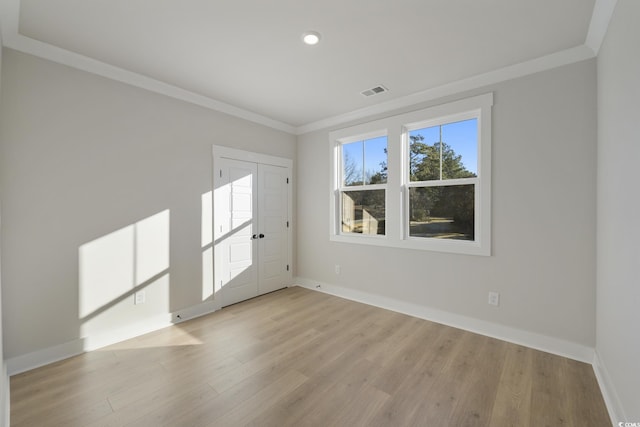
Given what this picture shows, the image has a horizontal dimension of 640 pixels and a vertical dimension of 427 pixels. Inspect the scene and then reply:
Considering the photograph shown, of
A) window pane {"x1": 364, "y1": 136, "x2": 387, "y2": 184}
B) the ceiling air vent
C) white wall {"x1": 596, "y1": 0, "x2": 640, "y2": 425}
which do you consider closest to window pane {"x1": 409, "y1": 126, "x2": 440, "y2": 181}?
window pane {"x1": 364, "y1": 136, "x2": 387, "y2": 184}

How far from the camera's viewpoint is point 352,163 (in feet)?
14.0

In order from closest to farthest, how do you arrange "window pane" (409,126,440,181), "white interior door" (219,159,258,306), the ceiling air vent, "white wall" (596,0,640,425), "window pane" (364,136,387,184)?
"white wall" (596,0,640,425)
the ceiling air vent
"window pane" (409,126,440,181)
"white interior door" (219,159,258,306)
"window pane" (364,136,387,184)

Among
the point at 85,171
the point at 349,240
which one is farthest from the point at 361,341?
the point at 85,171

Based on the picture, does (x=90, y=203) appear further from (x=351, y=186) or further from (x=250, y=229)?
(x=351, y=186)

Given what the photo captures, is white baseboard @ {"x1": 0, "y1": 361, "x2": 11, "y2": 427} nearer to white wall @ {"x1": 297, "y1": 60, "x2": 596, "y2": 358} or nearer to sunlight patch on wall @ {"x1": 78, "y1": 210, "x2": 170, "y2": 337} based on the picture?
sunlight patch on wall @ {"x1": 78, "y1": 210, "x2": 170, "y2": 337}

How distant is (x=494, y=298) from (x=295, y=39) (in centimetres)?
320

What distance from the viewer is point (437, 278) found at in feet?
10.8

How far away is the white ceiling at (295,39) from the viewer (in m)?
1.96

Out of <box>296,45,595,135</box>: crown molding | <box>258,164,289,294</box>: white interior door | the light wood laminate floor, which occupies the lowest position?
the light wood laminate floor

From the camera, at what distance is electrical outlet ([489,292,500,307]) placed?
287cm

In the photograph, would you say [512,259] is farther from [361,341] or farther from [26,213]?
[26,213]

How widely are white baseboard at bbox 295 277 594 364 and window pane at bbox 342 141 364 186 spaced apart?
1678 millimetres

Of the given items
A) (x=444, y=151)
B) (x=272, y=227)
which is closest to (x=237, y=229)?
(x=272, y=227)

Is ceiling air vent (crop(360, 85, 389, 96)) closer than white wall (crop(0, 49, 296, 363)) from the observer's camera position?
No
